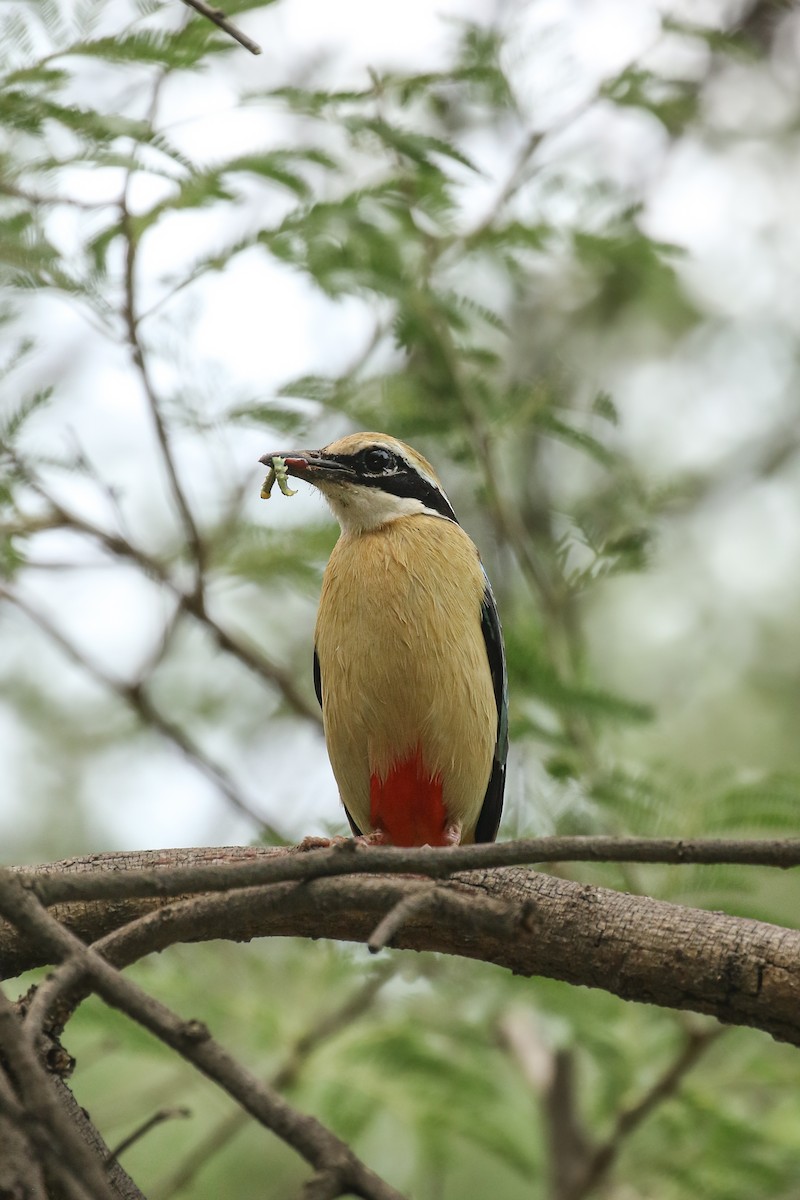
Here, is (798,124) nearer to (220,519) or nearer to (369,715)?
(220,519)

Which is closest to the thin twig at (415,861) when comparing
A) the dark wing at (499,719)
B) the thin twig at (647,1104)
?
the dark wing at (499,719)

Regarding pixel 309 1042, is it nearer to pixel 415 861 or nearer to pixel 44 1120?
pixel 415 861

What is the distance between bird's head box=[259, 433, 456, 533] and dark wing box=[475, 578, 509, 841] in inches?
21.8

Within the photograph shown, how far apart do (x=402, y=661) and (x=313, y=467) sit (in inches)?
41.1

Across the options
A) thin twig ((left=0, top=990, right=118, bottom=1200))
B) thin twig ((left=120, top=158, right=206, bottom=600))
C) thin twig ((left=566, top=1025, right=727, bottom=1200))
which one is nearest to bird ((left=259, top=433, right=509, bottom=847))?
thin twig ((left=120, top=158, right=206, bottom=600))

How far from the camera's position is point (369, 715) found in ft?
17.7

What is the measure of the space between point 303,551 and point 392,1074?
2.42m

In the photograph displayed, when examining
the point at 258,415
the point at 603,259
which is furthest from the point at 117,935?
the point at 603,259

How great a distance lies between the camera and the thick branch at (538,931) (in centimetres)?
314

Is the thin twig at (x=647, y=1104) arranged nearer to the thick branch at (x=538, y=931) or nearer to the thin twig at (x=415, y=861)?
the thick branch at (x=538, y=931)

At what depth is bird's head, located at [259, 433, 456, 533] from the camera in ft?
19.5

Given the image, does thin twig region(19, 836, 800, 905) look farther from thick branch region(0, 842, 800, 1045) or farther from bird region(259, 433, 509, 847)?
bird region(259, 433, 509, 847)

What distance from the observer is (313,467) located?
5.89m

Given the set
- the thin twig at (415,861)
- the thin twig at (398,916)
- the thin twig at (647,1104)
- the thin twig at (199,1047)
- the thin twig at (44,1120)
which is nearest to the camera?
the thin twig at (44,1120)
